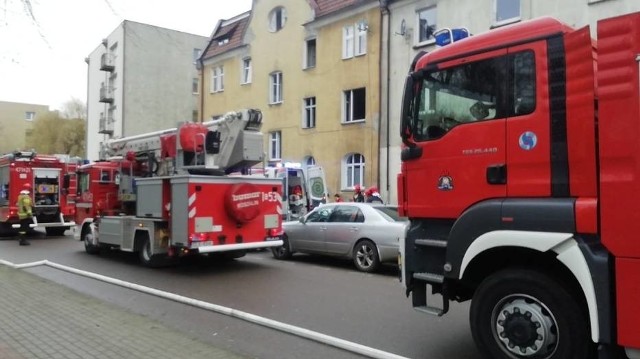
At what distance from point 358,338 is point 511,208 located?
237cm

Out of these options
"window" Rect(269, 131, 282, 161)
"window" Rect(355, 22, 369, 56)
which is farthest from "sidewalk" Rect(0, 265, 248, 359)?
"window" Rect(269, 131, 282, 161)

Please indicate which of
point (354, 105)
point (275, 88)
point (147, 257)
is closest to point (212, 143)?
point (147, 257)

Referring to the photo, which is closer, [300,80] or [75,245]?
[75,245]

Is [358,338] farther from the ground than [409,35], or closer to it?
closer to it

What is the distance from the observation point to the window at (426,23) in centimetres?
2108

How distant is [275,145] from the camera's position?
2841cm

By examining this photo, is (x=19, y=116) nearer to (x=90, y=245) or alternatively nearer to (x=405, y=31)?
(x=405, y=31)

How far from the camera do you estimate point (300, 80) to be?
2666 centimetres

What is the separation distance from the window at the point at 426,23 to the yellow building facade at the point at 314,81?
2.01 metres

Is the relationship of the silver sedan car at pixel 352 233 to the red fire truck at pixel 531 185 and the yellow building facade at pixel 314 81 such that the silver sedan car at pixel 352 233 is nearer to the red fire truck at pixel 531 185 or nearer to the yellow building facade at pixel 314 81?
the red fire truck at pixel 531 185

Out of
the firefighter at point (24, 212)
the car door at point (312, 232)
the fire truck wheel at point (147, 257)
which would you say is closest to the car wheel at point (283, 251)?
the car door at point (312, 232)

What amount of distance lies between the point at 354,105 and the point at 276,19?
7686 mm

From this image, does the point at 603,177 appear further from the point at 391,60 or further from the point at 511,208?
the point at 391,60

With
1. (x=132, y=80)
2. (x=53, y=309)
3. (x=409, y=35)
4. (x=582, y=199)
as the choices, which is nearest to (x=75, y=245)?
(x=53, y=309)
